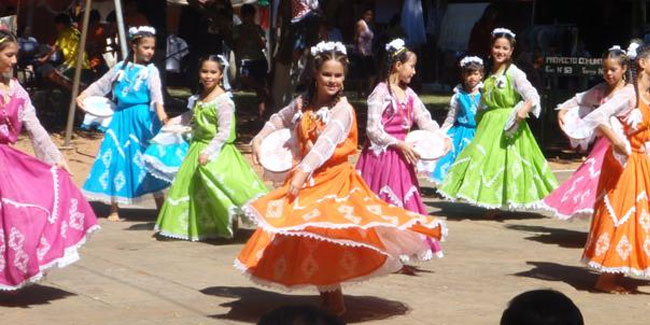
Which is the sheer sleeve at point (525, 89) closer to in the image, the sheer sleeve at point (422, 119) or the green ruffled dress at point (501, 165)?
the green ruffled dress at point (501, 165)

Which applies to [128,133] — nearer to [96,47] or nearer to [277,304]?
[277,304]

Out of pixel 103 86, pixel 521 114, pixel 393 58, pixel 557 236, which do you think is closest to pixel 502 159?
pixel 521 114

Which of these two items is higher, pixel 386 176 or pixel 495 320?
pixel 386 176

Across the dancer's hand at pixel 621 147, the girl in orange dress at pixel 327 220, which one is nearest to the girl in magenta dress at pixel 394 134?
the dancer's hand at pixel 621 147

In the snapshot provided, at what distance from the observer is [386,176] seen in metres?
9.16

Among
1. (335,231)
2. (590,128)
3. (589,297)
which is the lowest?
(589,297)

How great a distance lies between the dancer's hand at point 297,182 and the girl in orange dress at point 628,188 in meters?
2.10

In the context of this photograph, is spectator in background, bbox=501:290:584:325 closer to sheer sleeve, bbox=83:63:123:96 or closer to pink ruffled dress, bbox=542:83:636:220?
pink ruffled dress, bbox=542:83:636:220

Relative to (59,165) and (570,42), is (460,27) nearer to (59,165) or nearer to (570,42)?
(570,42)

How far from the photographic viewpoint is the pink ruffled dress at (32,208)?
7781 millimetres

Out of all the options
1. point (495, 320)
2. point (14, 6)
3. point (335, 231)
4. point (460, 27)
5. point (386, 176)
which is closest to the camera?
point (335, 231)

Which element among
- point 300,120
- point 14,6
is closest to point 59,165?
point 300,120

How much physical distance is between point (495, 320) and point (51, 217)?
2.67 meters

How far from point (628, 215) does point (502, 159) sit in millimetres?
3648
